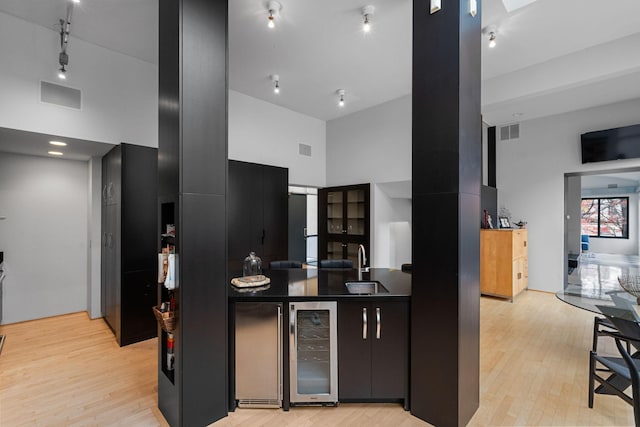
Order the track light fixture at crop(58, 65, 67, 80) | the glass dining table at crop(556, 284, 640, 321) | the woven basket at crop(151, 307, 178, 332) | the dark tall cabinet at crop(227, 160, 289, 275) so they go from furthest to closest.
→ the dark tall cabinet at crop(227, 160, 289, 275)
the track light fixture at crop(58, 65, 67, 80)
the glass dining table at crop(556, 284, 640, 321)
the woven basket at crop(151, 307, 178, 332)

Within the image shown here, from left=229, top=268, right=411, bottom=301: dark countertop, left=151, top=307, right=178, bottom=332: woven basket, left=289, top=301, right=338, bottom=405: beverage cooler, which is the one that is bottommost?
left=289, top=301, right=338, bottom=405: beverage cooler

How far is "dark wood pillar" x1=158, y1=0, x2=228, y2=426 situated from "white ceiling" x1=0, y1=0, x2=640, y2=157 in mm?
1109

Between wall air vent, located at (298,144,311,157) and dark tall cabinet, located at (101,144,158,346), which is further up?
wall air vent, located at (298,144,311,157)

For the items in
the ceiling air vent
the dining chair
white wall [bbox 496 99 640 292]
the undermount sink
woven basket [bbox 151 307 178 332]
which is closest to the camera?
the dining chair

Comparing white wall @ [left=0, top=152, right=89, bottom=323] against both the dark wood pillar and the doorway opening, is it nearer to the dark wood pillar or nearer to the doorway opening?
the dark wood pillar

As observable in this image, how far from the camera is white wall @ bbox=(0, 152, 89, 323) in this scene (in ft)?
13.1

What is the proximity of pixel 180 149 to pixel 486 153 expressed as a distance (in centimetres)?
635

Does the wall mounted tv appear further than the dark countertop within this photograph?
Yes

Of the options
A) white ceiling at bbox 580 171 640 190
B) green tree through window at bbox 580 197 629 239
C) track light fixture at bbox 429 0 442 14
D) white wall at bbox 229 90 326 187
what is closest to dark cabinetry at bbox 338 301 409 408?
track light fixture at bbox 429 0 442 14

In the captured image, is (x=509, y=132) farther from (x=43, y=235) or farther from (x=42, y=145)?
(x=43, y=235)

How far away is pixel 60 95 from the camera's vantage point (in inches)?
123

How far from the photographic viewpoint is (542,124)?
18.8 feet

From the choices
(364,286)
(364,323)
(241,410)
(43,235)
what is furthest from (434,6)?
(43,235)

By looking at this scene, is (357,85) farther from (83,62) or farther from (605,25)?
(83,62)
